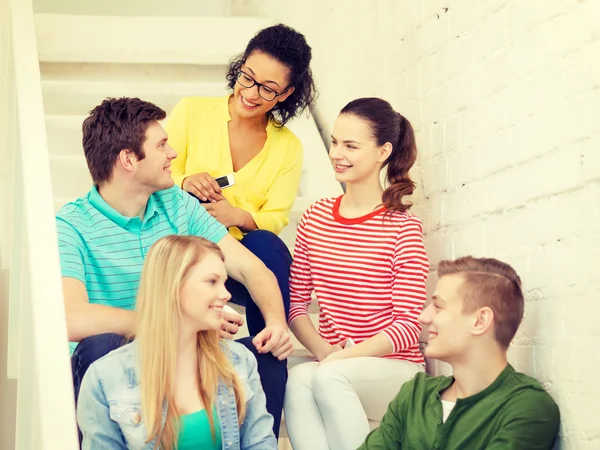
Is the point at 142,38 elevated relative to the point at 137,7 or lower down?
lower down

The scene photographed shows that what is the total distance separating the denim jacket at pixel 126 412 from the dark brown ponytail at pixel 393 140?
73 cm

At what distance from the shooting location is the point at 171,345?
81.4 inches

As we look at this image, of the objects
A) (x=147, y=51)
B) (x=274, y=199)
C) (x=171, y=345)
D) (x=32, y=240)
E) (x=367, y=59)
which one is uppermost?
(x=147, y=51)

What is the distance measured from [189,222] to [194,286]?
0.49 meters

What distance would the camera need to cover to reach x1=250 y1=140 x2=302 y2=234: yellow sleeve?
2885 mm

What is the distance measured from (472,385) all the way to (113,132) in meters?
1.06

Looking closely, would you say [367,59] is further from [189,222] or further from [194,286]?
[194,286]

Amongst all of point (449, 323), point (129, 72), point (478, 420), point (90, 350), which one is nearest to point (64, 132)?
point (129, 72)

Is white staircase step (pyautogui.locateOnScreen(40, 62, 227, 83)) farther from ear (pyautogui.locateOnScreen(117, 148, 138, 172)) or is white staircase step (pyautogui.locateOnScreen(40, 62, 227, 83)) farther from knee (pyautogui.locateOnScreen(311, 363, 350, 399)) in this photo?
knee (pyautogui.locateOnScreen(311, 363, 350, 399))

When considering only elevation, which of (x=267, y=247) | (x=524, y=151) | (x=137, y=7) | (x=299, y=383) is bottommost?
(x=299, y=383)

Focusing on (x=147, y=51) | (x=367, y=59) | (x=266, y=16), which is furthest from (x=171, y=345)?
(x=266, y=16)

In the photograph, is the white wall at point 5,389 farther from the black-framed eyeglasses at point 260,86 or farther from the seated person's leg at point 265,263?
the black-framed eyeglasses at point 260,86

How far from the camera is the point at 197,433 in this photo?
2.04m

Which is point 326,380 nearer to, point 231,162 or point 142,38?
point 231,162
